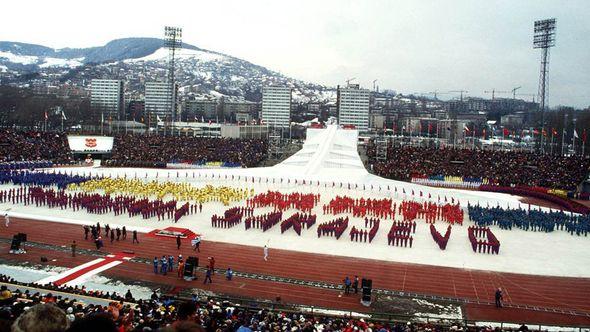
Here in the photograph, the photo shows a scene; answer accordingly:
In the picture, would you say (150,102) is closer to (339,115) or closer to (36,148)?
(339,115)

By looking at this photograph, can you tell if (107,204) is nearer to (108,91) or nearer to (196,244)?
(196,244)

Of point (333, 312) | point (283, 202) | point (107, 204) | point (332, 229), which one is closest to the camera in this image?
point (333, 312)

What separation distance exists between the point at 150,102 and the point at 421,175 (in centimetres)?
12139

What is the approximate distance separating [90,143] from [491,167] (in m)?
43.4

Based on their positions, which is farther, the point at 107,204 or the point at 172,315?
the point at 107,204

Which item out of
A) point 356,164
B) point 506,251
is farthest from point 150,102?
point 506,251

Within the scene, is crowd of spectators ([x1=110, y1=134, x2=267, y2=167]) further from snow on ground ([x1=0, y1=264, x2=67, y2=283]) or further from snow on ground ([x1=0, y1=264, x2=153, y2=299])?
snow on ground ([x1=0, y1=264, x2=153, y2=299])

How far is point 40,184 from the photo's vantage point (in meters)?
34.3

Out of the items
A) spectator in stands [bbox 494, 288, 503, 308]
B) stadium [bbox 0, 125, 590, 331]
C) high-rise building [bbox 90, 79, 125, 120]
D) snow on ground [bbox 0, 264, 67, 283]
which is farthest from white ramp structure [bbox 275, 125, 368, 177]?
high-rise building [bbox 90, 79, 125, 120]

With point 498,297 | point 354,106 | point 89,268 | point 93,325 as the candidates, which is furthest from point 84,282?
point 354,106

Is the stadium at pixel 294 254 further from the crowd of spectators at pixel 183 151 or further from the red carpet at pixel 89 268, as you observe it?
the crowd of spectators at pixel 183 151

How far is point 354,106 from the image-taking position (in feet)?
442

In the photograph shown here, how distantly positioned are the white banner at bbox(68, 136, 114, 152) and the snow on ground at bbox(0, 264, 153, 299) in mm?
39858

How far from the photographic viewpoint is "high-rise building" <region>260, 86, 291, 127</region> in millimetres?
133125
